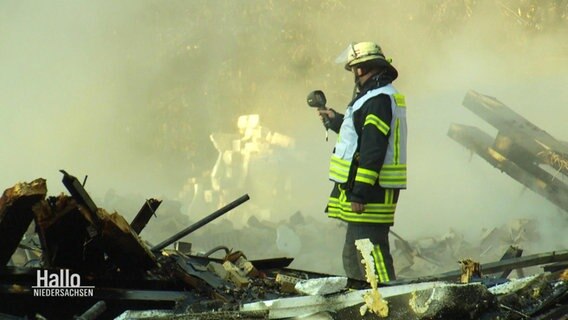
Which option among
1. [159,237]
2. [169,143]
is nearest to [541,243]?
[159,237]

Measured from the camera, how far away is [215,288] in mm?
3523

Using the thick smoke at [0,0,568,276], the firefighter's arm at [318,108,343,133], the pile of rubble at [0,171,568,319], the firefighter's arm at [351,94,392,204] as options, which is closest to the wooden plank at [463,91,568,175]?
the thick smoke at [0,0,568,276]

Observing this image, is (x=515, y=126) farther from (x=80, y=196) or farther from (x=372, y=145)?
(x=80, y=196)

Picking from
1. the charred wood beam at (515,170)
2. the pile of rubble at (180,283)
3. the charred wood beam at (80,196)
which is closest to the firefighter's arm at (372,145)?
the pile of rubble at (180,283)

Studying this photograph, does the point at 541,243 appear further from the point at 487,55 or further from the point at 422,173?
the point at 487,55

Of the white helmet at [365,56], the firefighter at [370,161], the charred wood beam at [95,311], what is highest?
the white helmet at [365,56]

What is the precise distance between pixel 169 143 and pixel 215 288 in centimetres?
1357

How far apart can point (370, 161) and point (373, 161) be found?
20 mm

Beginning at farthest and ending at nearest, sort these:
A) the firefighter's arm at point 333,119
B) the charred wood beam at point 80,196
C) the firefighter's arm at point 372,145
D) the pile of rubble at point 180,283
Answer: the firefighter's arm at point 333,119, the firefighter's arm at point 372,145, the charred wood beam at point 80,196, the pile of rubble at point 180,283

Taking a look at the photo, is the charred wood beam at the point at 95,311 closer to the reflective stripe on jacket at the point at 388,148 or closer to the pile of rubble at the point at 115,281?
the pile of rubble at the point at 115,281

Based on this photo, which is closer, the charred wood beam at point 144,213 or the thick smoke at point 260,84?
the charred wood beam at point 144,213

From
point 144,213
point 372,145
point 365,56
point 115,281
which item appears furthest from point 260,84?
point 115,281

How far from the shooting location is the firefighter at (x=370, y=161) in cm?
503

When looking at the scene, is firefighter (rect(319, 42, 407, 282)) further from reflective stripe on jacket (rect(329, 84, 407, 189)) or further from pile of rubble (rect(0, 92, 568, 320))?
pile of rubble (rect(0, 92, 568, 320))
